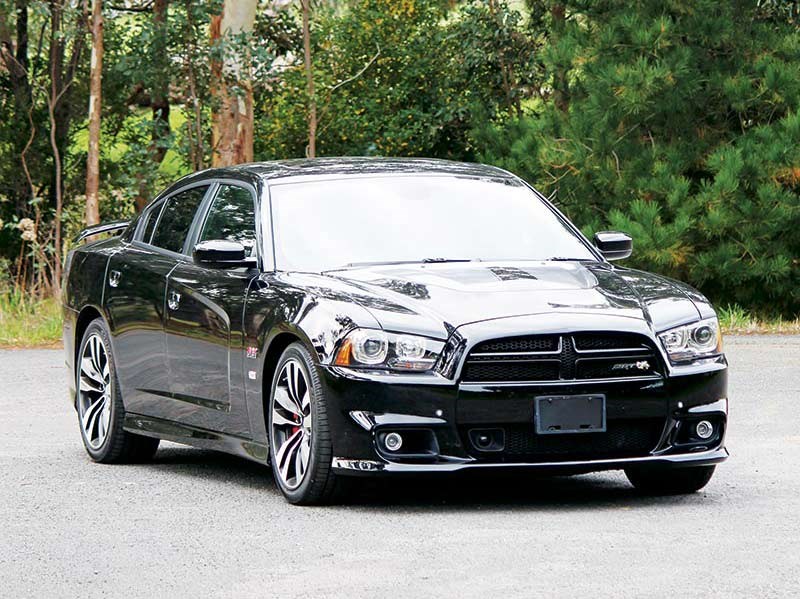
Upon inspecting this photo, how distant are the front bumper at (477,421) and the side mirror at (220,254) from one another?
1.19 metres

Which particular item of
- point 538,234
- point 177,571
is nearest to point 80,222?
point 538,234

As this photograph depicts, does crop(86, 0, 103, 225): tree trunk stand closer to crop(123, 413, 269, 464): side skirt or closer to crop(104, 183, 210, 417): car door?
crop(104, 183, 210, 417): car door

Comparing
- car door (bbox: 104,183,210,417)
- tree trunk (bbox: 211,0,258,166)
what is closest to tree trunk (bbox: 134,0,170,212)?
tree trunk (bbox: 211,0,258,166)

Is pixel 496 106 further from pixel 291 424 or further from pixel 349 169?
pixel 291 424

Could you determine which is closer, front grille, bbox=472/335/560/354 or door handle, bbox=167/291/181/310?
front grille, bbox=472/335/560/354

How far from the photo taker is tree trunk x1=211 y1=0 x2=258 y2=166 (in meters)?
24.0

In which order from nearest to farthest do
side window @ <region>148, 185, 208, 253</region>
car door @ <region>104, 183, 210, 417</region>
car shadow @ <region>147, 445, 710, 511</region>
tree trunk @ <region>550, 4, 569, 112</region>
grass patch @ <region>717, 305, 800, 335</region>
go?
car shadow @ <region>147, 445, 710, 511</region> < car door @ <region>104, 183, 210, 417</region> < side window @ <region>148, 185, 208, 253</region> < grass patch @ <region>717, 305, 800, 335</region> < tree trunk @ <region>550, 4, 569, 112</region>

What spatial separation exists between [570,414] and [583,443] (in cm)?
17

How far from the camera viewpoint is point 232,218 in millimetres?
9523

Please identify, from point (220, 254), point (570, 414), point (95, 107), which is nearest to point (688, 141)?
point (95, 107)

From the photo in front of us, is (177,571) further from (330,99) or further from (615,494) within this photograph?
(330,99)

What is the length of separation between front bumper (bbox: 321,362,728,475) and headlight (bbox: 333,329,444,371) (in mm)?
55

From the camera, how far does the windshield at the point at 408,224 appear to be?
884 cm

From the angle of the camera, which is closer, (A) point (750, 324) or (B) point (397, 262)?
(B) point (397, 262)
